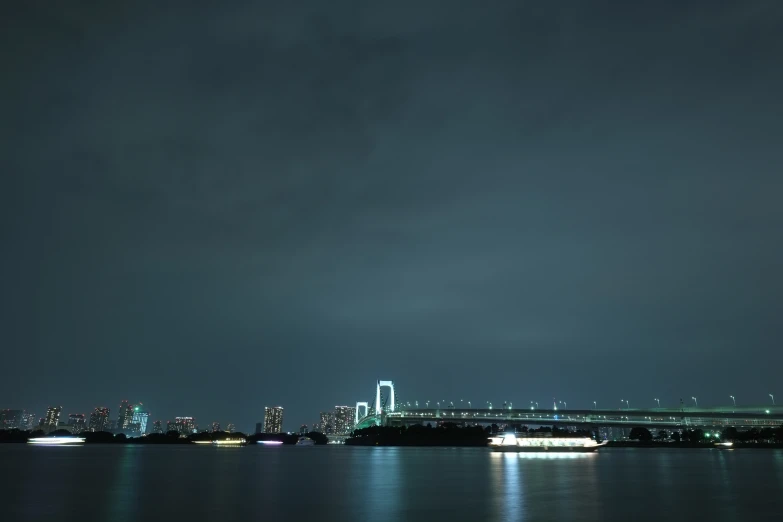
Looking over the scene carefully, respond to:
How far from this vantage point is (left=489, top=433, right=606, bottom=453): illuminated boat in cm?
9381

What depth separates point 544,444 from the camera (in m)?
97.2

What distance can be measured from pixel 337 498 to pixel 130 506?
28.5 feet

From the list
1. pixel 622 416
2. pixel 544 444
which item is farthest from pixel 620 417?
pixel 544 444

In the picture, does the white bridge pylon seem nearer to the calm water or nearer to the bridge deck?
the bridge deck

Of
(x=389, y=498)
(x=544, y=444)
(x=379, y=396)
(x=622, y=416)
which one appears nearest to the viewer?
(x=389, y=498)

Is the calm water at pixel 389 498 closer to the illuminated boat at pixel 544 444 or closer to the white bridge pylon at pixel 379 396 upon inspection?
the illuminated boat at pixel 544 444

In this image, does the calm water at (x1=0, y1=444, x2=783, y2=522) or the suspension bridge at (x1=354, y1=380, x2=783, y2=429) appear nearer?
the calm water at (x1=0, y1=444, x2=783, y2=522)

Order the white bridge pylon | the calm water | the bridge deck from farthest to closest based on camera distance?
the white bridge pylon, the bridge deck, the calm water

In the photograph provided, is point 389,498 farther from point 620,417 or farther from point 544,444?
point 620,417

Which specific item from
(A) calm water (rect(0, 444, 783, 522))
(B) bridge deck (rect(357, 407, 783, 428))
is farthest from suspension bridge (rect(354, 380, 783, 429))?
(A) calm water (rect(0, 444, 783, 522))

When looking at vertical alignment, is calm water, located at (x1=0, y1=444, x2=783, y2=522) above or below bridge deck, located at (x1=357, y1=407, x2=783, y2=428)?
below

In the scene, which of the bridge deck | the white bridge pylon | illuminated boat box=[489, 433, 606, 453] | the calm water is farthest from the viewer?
the white bridge pylon

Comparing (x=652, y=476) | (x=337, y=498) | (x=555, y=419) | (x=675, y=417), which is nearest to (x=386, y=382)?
(x=555, y=419)

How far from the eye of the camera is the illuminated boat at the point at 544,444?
93812 mm
